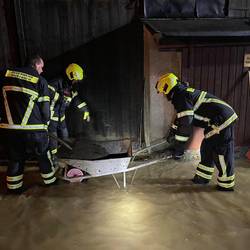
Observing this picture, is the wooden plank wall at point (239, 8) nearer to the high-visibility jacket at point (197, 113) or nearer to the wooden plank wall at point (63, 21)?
the wooden plank wall at point (63, 21)

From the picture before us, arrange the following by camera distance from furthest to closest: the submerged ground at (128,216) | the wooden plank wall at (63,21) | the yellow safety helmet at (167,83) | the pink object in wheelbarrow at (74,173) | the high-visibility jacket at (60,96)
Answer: the wooden plank wall at (63,21), the high-visibility jacket at (60,96), the pink object in wheelbarrow at (74,173), the yellow safety helmet at (167,83), the submerged ground at (128,216)

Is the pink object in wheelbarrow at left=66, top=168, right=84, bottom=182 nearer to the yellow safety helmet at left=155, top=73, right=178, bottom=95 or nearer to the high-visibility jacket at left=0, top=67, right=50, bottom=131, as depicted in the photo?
the high-visibility jacket at left=0, top=67, right=50, bottom=131

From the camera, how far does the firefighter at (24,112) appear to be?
4.69 m

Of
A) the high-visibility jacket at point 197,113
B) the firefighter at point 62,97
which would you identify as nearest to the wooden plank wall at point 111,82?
the firefighter at point 62,97

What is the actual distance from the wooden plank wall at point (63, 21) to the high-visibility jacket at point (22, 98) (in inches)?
54.6

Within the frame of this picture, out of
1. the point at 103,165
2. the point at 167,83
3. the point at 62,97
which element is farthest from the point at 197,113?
the point at 62,97

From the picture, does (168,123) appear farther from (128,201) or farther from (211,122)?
(128,201)

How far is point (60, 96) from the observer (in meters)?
5.82

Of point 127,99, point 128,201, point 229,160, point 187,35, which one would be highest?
point 187,35

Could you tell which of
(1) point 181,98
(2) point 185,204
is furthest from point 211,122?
(2) point 185,204

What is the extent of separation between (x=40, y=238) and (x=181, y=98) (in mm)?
2842

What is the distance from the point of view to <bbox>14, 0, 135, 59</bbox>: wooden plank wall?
5812 mm

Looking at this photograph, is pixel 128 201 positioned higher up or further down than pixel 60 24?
further down

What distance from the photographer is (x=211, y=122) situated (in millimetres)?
4930
